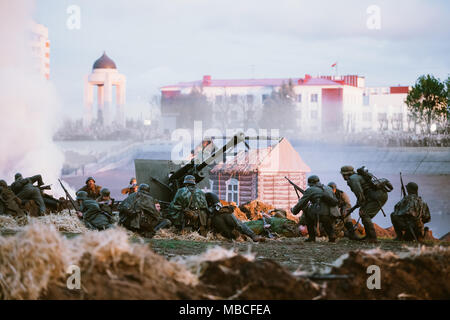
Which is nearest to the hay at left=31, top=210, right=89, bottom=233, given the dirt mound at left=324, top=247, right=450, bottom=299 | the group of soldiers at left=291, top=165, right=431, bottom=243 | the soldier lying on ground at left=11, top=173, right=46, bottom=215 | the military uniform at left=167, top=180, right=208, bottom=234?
the military uniform at left=167, top=180, right=208, bottom=234

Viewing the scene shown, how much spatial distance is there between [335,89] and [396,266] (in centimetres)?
3756

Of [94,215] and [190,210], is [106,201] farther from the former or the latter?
[190,210]

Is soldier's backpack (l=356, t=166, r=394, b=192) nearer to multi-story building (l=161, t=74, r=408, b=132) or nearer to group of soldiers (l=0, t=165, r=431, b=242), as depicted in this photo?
group of soldiers (l=0, t=165, r=431, b=242)

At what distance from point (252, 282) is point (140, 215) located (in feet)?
29.7

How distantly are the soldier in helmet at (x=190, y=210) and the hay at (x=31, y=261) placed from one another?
883 cm

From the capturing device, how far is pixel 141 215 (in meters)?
15.3

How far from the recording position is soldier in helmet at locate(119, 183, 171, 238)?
49.8 ft

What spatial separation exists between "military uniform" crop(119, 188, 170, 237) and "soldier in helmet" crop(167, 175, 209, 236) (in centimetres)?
36

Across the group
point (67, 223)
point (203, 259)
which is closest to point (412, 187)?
point (67, 223)

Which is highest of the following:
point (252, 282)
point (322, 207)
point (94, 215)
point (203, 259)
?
point (203, 259)

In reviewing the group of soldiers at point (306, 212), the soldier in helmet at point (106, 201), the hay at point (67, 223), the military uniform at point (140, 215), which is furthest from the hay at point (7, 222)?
the military uniform at point (140, 215)

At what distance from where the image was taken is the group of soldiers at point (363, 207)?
1465cm
